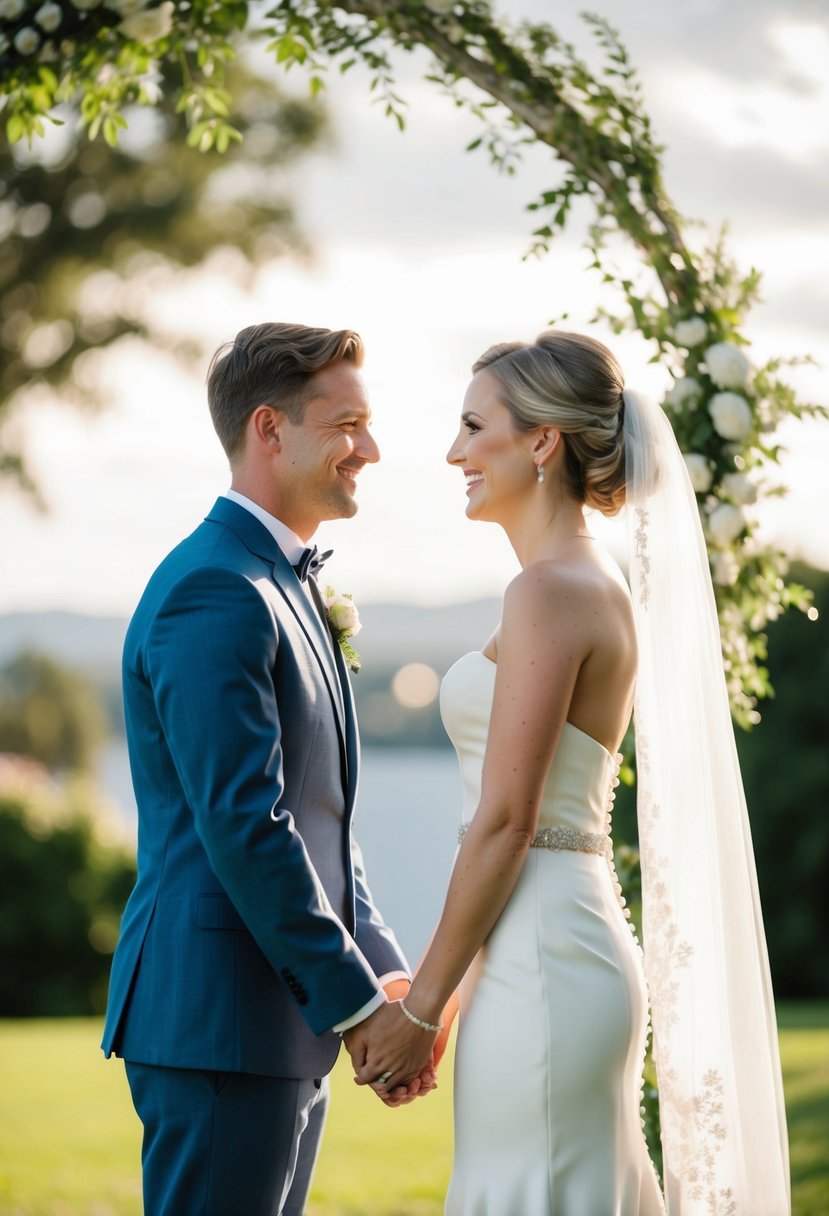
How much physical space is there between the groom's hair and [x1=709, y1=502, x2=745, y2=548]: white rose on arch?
1691mm

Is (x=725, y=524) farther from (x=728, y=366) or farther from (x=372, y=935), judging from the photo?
(x=372, y=935)

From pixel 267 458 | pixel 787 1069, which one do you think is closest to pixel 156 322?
pixel 787 1069

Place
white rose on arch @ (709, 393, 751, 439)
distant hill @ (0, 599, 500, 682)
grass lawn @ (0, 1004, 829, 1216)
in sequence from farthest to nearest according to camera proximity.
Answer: distant hill @ (0, 599, 500, 682) < grass lawn @ (0, 1004, 829, 1216) < white rose on arch @ (709, 393, 751, 439)

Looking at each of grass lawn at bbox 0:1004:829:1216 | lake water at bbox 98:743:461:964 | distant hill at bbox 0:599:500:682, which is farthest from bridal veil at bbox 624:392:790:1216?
lake water at bbox 98:743:461:964

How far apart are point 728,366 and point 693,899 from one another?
73.7 inches

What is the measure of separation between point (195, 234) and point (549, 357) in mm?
12690

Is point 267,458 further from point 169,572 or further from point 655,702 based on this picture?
point 655,702

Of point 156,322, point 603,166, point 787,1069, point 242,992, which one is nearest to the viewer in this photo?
point 242,992

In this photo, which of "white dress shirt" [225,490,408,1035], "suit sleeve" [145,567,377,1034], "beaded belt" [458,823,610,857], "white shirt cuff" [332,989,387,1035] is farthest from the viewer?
"white dress shirt" [225,490,408,1035]

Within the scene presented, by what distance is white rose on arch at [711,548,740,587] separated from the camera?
14.6ft

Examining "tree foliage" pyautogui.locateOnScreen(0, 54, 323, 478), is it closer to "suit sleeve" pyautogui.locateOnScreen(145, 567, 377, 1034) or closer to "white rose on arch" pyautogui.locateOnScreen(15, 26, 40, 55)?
"white rose on arch" pyautogui.locateOnScreen(15, 26, 40, 55)

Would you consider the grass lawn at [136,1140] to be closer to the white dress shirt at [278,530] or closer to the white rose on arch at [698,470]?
the white rose on arch at [698,470]

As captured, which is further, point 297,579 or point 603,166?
point 603,166

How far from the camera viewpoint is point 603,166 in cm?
448
